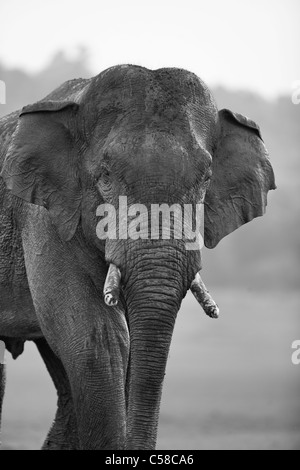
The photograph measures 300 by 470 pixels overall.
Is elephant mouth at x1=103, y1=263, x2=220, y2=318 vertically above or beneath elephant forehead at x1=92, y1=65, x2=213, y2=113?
beneath

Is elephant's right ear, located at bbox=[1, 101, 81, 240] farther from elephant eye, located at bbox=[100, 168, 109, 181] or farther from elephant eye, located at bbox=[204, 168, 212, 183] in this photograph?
elephant eye, located at bbox=[204, 168, 212, 183]

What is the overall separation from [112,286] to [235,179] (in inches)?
58.9

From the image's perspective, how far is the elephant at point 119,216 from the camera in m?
9.64

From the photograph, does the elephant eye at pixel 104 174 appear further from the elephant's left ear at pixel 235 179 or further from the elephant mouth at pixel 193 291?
the elephant's left ear at pixel 235 179

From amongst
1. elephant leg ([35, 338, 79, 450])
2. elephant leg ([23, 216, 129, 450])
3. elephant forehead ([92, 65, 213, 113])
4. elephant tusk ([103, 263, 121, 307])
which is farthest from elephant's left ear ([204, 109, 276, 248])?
elephant leg ([35, 338, 79, 450])

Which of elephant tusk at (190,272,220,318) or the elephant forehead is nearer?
elephant tusk at (190,272,220,318)

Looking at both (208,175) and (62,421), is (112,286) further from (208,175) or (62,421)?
(62,421)

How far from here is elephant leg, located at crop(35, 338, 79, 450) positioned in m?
12.4

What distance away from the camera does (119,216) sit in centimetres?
977

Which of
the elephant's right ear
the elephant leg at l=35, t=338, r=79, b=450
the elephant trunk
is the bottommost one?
the elephant trunk

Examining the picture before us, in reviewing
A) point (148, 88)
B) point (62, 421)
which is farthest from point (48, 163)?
point (62, 421)

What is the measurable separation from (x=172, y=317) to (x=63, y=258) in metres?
1.35

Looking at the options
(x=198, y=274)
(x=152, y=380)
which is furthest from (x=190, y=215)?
(x=152, y=380)
